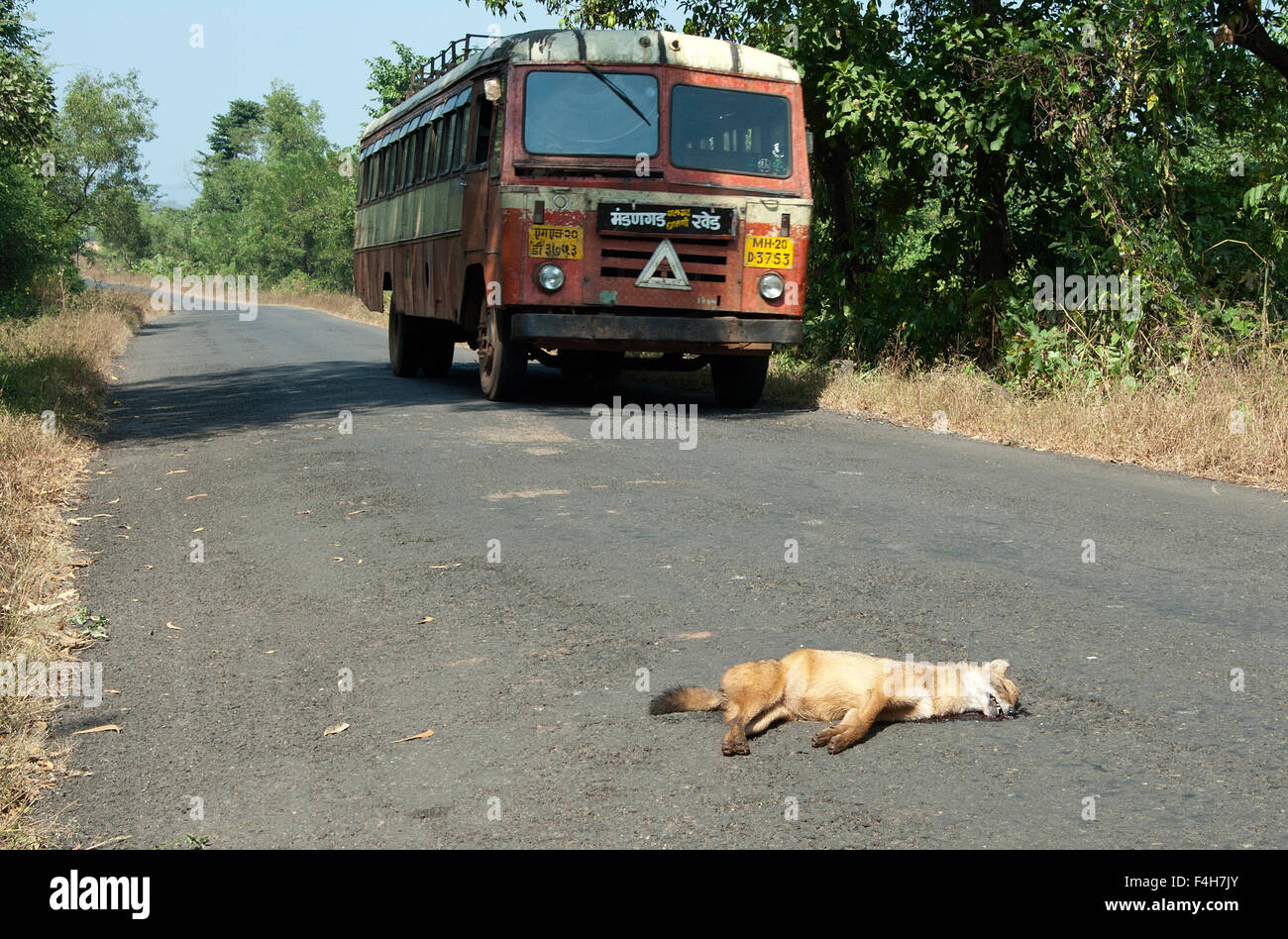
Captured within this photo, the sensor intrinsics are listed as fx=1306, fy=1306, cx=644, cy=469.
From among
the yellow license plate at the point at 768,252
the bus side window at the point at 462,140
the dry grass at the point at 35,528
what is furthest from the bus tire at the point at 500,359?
the dry grass at the point at 35,528

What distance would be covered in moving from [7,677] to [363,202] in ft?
55.1

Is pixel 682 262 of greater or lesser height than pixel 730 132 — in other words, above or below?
below

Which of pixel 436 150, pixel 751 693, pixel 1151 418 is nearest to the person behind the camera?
pixel 751 693

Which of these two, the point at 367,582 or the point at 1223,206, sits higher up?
the point at 1223,206

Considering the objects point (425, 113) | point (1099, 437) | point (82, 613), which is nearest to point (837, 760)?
point (82, 613)

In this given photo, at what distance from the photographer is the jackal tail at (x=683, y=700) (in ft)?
13.6

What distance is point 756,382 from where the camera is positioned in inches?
527

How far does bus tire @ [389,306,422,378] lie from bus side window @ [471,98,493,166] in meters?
4.63

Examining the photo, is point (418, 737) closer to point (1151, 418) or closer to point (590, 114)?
point (1151, 418)

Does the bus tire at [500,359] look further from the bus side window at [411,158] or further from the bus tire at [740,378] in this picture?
the bus side window at [411,158]

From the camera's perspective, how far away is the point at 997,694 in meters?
4.11

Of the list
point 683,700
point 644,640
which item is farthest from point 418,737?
point 644,640

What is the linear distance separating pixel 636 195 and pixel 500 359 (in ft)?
7.06

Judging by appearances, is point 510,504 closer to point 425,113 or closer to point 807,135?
point 807,135
